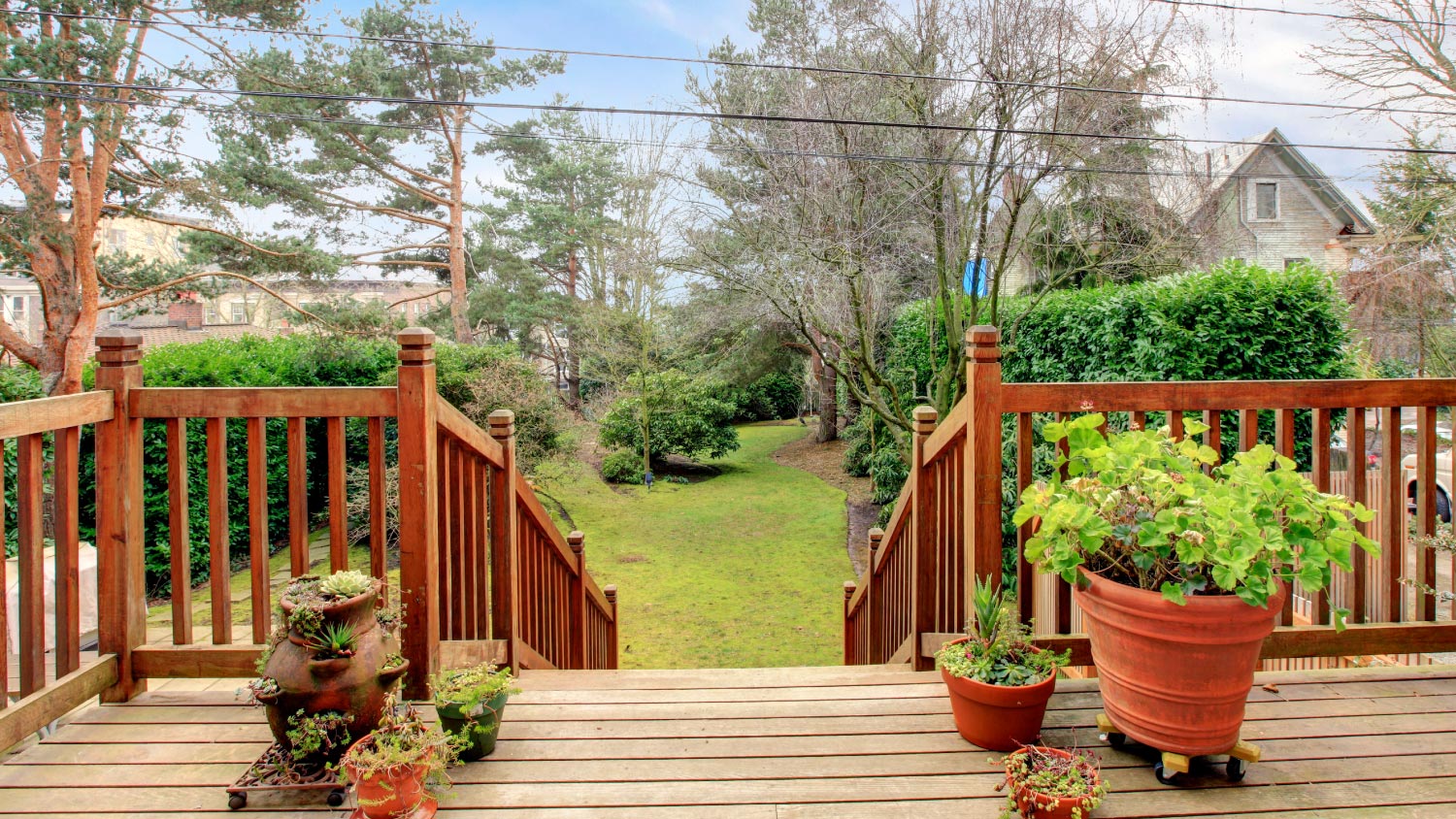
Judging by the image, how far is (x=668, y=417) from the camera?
13547 millimetres

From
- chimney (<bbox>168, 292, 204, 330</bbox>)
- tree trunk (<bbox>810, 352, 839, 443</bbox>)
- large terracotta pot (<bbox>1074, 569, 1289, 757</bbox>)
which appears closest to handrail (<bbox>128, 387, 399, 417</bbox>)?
large terracotta pot (<bbox>1074, 569, 1289, 757</bbox>)

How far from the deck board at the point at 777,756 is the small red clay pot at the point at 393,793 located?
0.10 meters

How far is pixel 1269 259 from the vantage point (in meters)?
15.2

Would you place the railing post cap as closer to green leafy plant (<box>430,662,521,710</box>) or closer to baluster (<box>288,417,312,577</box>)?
baluster (<box>288,417,312,577</box>)

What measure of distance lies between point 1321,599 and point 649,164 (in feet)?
38.1

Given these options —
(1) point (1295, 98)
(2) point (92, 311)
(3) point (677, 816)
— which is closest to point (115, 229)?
(2) point (92, 311)

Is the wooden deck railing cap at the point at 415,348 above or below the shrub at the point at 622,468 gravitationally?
above

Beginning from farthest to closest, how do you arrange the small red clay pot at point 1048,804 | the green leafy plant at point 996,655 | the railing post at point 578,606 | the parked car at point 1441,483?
the parked car at point 1441,483 < the railing post at point 578,606 < the green leafy plant at point 996,655 < the small red clay pot at point 1048,804

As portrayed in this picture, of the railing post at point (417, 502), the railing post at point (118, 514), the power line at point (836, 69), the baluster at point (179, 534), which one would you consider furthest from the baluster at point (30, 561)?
the power line at point (836, 69)

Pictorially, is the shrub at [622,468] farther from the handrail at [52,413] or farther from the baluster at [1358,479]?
the baluster at [1358,479]

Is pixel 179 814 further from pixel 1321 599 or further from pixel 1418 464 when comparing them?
pixel 1418 464

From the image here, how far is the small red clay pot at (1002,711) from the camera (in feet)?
6.23

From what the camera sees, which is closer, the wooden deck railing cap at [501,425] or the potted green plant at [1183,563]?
the potted green plant at [1183,563]

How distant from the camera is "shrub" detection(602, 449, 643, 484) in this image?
43.5 feet
